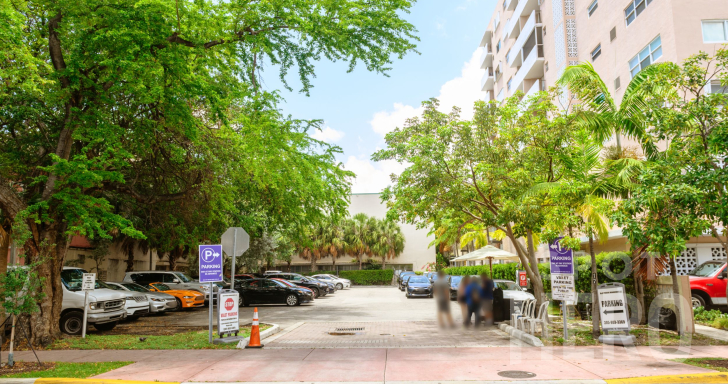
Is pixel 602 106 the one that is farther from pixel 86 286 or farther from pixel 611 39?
pixel 86 286

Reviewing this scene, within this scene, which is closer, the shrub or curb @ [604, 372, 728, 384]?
curb @ [604, 372, 728, 384]

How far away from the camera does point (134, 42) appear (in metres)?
10.7

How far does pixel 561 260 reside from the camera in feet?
38.0

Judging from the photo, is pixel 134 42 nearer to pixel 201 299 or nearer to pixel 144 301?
pixel 144 301

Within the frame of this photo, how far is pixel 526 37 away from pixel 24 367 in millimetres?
35067

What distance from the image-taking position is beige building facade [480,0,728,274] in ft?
61.0

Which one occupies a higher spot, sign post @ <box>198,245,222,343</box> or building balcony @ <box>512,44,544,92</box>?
building balcony @ <box>512,44,544,92</box>

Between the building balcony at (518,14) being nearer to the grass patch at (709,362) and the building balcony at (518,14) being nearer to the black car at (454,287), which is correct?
the black car at (454,287)

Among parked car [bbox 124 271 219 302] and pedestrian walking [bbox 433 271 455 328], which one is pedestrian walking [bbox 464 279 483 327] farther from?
parked car [bbox 124 271 219 302]

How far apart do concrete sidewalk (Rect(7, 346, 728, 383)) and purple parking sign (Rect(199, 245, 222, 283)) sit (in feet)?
6.01

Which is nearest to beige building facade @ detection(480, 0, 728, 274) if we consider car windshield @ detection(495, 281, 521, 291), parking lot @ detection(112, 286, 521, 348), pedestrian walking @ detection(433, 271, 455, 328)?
car windshield @ detection(495, 281, 521, 291)

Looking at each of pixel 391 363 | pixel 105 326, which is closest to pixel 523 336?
pixel 391 363

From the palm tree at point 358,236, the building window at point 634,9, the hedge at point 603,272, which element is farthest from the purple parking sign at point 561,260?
the palm tree at point 358,236

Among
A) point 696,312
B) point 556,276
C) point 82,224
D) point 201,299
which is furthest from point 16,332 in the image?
point 696,312
